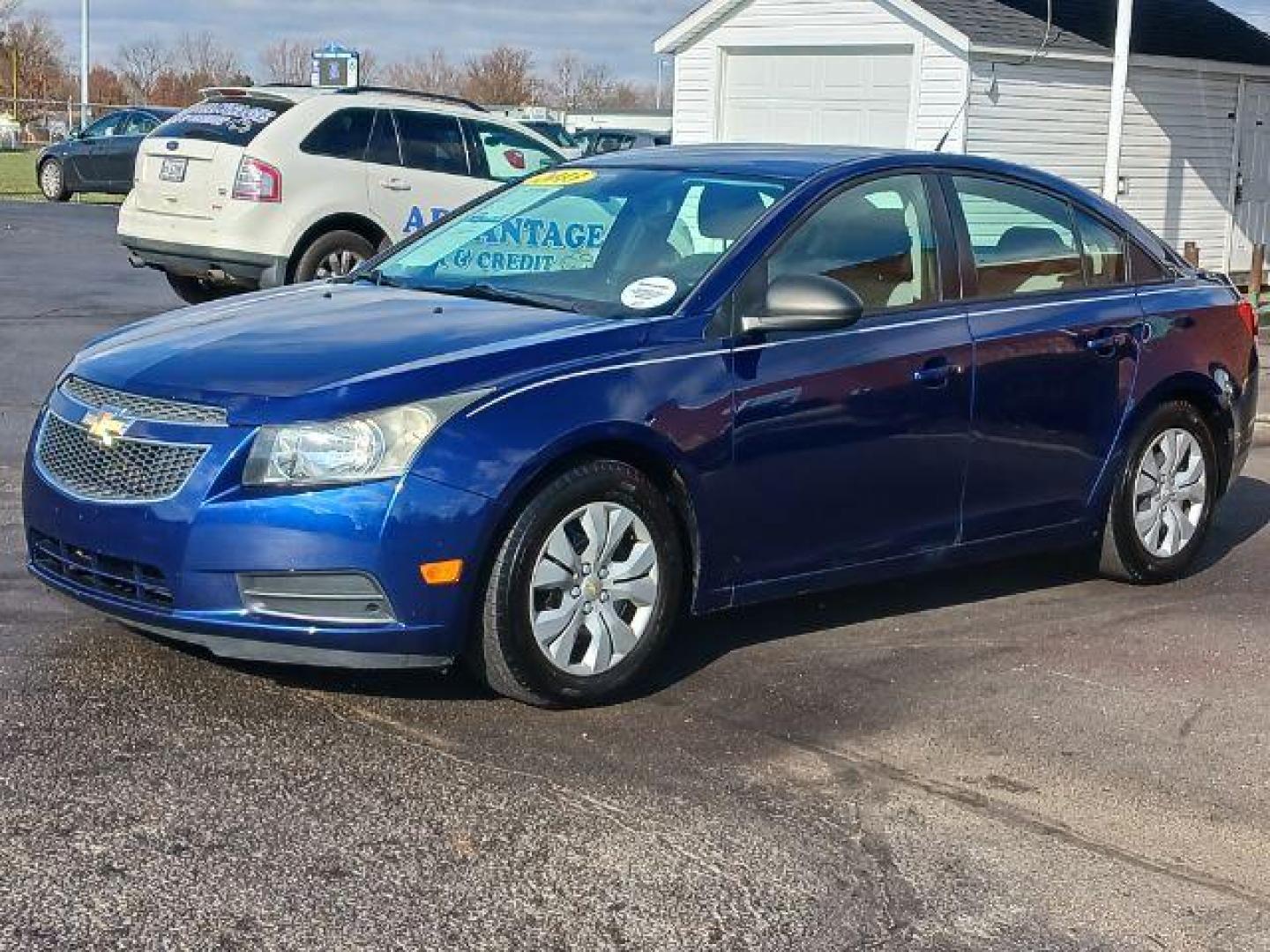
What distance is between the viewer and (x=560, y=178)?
650cm

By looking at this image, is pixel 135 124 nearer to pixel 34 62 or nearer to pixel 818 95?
pixel 818 95

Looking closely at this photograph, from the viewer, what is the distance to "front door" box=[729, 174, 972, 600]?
17.9 feet

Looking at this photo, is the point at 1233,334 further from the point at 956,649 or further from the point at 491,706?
the point at 491,706

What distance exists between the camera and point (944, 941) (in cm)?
378

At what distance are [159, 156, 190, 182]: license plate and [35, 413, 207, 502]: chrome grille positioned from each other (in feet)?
26.3

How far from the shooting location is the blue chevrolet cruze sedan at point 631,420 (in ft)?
15.5

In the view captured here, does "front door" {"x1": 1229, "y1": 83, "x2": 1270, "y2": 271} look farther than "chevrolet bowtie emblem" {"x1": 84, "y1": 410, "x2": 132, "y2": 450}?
Yes

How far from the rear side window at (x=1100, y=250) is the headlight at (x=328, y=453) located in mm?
3084

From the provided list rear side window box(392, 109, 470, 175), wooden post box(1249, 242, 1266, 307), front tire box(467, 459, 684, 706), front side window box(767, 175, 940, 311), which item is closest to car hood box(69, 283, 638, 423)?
front tire box(467, 459, 684, 706)

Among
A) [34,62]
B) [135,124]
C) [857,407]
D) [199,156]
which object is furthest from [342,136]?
[34,62]

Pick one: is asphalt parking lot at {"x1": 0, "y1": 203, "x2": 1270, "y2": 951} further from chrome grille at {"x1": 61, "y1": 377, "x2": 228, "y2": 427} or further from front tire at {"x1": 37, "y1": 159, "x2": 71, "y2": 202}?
front tire at {"x1": 37, "y1": 159, "x2": 71, "y2": 202}

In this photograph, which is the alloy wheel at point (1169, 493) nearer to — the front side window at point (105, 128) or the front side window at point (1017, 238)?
the front side window at point (1017, 238)

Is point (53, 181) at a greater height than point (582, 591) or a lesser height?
greater

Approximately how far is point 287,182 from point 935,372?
7.74 meters
